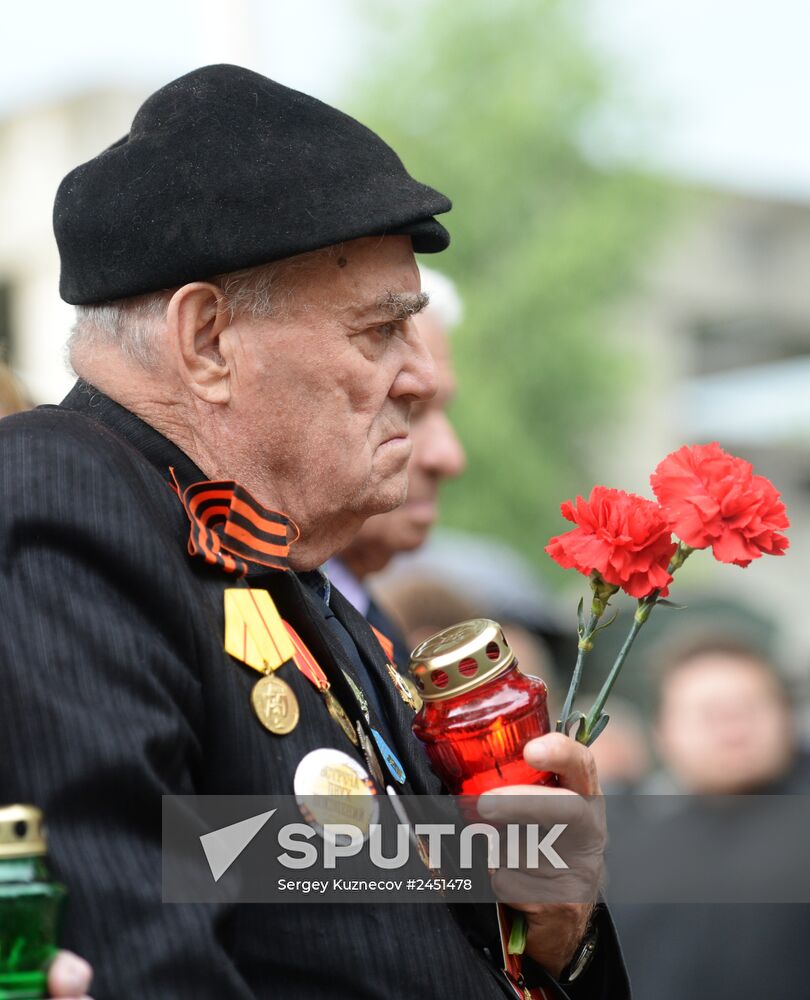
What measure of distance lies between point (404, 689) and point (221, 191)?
902 millimetres

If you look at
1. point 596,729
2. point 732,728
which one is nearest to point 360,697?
point 596,729

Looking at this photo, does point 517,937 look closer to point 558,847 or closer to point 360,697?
point 558,847

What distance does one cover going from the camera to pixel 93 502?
186 centimetres

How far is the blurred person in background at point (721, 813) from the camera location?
453 cm

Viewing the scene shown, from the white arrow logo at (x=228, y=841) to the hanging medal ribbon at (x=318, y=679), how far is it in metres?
0.21

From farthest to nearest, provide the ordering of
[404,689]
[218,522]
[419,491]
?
[419,491] → [404,689] → [218,522]

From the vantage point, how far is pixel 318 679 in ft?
6.86

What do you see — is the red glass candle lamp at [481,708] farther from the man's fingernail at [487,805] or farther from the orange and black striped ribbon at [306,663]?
the orange and black striped ribbon at [306,663]

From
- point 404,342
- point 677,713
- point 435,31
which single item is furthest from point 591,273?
point 404,342

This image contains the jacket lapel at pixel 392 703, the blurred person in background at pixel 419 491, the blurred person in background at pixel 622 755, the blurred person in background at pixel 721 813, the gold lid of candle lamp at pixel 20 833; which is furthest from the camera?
the blurred person in background at pixel 622 755

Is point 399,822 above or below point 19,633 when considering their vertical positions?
below

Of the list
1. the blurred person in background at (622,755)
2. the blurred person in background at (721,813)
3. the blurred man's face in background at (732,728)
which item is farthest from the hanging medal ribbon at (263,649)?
the blurred person in background at (622,755)

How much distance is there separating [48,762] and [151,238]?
80 centimetres

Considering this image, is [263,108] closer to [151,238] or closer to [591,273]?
[151,238]
